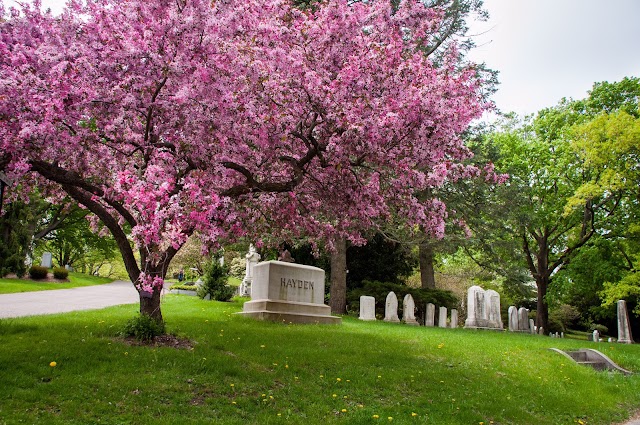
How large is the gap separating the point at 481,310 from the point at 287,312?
11.1 meters

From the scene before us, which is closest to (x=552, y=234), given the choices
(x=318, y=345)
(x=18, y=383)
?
(x=318, y=345)

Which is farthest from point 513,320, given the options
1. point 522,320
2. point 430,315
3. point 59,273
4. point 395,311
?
point 59,273

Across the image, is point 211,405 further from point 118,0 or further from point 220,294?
point 220,294

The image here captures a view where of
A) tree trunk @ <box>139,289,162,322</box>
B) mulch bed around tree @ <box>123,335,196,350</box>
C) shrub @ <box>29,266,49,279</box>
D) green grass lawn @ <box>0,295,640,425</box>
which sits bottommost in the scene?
green grass lawn @ <box>0,295,640,425</box>

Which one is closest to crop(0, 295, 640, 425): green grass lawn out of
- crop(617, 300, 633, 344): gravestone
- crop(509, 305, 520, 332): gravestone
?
crop(509, 305, 520, 332): gravestone

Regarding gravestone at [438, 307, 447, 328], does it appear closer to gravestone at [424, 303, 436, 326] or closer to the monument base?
gravestone at [424, 303, 436, 326]

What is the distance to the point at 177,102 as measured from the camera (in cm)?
778

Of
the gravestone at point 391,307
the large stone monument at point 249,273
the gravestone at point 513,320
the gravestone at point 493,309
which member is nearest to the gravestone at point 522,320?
the gravestone at point 513,320

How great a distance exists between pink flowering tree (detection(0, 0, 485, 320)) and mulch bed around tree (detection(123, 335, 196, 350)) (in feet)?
1.79

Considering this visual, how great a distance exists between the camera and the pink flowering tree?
721 cm

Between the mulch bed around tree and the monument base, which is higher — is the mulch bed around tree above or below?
→ below

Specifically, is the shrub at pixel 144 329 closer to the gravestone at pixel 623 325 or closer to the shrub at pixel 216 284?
the shrub at pixel 216 284

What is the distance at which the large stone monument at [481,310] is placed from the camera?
71.9 feet

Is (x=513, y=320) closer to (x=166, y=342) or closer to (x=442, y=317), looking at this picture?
(x=442, y=317)
